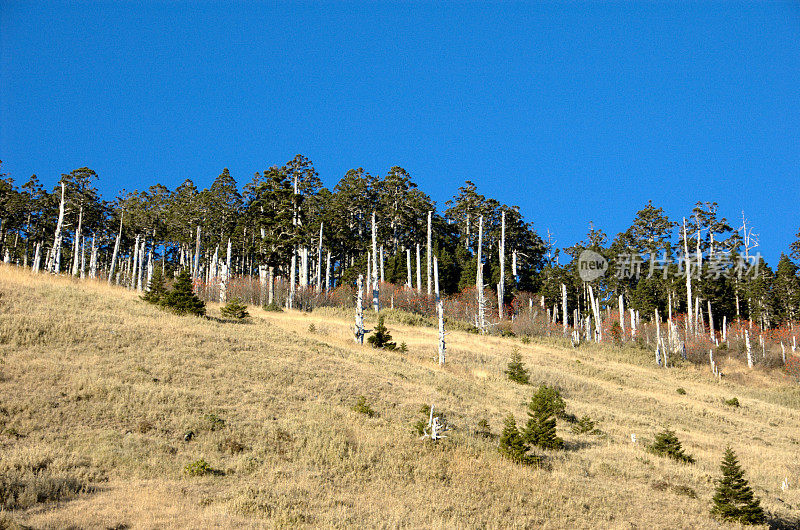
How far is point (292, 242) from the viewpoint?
1916 inches

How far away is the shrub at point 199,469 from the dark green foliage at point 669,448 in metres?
15.1

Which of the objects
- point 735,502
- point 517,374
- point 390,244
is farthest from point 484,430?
point 390,244

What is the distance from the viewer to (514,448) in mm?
15844

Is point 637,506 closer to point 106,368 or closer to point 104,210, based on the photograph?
point 106,368

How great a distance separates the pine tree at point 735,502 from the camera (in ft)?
43.3

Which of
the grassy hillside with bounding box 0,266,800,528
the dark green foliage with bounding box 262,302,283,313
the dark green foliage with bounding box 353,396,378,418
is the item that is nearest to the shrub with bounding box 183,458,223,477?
the grassy hillside with bounding box 0,266,800,528

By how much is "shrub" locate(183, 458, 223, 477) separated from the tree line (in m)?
42.5

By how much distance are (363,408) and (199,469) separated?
21.4 feet

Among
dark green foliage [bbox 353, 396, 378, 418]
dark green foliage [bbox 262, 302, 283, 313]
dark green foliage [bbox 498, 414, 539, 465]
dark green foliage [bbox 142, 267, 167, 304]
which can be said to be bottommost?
dark green foliage [bbox 498, 414, 539, 465]

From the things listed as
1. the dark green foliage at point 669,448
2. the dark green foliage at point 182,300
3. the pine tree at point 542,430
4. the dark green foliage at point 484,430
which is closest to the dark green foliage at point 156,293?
the dark green foliage at point 182,300

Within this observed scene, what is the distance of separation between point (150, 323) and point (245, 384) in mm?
8697

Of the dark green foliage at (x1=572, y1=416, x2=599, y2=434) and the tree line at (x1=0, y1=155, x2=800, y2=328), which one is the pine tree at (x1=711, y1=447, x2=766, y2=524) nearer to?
the dark green foliage at (x1=572, y1=416, x2=599, y2=434)

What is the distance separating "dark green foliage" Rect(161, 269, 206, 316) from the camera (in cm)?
2984

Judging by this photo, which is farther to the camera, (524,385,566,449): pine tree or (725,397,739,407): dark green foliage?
(725,397,739,407): dark green foliage
